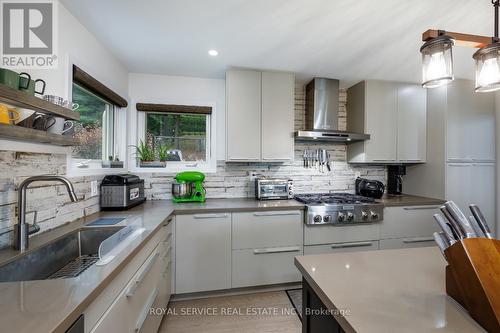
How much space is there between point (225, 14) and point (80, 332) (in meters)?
1.82

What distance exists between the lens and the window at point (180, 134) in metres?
2.65

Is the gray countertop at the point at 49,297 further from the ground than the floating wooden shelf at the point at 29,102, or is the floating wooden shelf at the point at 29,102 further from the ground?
the floating wooden shelf at the point at 29,102

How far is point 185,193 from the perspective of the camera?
95.3 inches

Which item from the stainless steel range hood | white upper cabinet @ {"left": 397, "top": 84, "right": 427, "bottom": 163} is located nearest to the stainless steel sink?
the stainless steel range hood

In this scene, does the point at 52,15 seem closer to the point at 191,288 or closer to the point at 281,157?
the point at 281,157

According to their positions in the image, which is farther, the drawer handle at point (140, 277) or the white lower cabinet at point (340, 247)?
the white lower cabinet at point (340, 247)

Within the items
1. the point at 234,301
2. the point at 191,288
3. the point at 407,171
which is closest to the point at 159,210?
the point at 191,288

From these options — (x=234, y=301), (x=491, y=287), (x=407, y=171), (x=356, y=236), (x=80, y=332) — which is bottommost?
(x=234, y=301)

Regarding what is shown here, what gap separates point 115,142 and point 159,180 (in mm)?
620

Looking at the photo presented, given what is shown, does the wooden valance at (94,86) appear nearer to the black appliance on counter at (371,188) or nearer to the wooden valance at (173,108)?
the wooden valance at (173,108)

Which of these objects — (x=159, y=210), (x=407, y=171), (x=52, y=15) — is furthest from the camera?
(x=407, y=171)

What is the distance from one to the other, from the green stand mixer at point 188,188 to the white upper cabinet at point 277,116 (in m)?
0.78

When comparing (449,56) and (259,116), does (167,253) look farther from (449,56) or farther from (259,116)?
(449,56)

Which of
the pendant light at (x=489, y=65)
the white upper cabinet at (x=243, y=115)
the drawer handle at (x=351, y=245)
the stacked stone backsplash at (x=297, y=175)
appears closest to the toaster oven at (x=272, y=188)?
the stacked stone backsplash at (x=297, y=175)
